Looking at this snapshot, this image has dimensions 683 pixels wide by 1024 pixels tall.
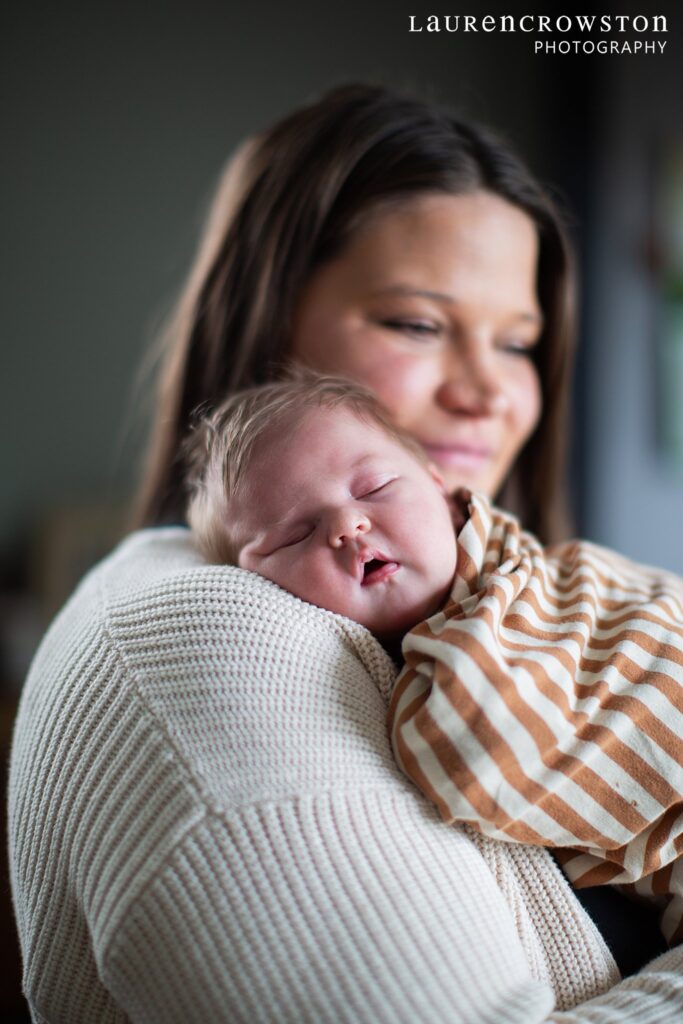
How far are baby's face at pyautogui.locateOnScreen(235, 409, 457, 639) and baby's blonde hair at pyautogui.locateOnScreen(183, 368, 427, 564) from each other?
1 centimetres

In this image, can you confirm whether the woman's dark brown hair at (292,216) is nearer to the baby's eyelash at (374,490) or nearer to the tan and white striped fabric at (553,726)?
the baby's eyelash at (374,490)

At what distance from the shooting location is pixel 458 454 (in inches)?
43.6

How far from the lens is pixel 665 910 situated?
0.71 metres

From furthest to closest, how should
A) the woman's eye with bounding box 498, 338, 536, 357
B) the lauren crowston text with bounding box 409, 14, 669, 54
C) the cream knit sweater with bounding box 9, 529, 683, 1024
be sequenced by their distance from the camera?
the lauren crowston text with bounding box 409, 14, 669, 54 → the woman's eye with bounding box 498, 338, 536, 357 → the cream knit sweater with bounding box 9, 529, 683, 1024

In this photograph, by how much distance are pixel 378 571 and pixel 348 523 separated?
1.8 inches

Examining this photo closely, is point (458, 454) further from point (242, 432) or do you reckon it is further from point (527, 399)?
point (242, 432)

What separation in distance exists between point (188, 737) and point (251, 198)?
2.59 ft

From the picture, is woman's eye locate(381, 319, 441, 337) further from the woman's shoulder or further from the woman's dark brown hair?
the woman's shoulder

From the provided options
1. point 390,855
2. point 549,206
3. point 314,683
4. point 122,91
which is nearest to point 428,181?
point 549,206

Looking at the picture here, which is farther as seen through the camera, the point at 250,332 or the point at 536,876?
the point at 250,332

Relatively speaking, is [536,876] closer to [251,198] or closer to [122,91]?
[251,198]

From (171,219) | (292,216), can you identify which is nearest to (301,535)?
(292,216)

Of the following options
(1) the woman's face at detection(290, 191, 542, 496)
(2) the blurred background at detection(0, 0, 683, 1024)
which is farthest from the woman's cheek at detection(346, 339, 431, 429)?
(2) the blurred background at detection(0, 0, 683, 1024)

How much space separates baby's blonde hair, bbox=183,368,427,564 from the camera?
821 mm
